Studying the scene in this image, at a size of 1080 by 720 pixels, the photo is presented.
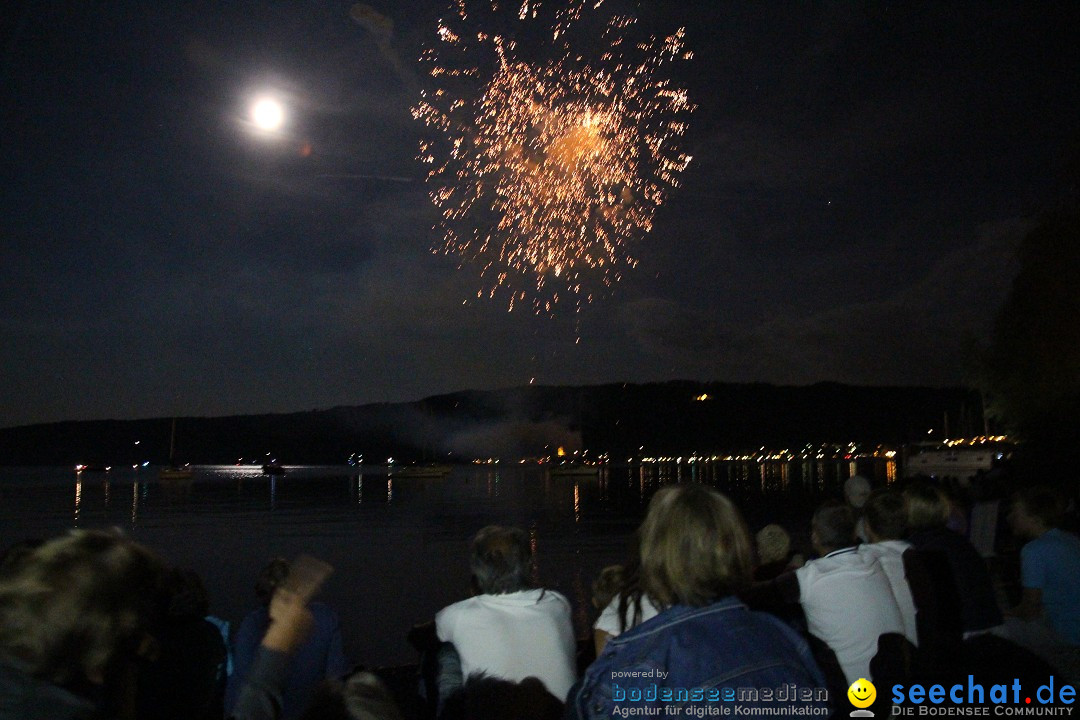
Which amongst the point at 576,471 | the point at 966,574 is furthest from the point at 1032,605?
the point at 576,471

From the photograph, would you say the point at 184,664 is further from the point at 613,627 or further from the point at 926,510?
the point at 926,510

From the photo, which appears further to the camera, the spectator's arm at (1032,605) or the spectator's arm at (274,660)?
the spectator's arm at (1032,605)

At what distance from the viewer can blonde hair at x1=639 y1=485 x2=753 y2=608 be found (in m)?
2.54

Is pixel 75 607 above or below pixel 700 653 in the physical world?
above

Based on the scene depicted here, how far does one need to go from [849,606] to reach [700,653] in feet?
7.53

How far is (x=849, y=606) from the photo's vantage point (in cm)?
434

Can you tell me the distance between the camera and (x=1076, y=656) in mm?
5238

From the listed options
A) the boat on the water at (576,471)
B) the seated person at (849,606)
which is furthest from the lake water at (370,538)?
the boat on the water at (576,471)

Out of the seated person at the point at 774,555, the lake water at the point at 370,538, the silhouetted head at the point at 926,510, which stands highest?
the silhouetted head at the point at 926,510

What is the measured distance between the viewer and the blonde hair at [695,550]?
2537 millimetres

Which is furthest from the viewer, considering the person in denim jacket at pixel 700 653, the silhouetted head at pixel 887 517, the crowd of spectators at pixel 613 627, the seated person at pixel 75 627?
the silhouetted head at pixel 887 517

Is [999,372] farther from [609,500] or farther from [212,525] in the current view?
[609,500]

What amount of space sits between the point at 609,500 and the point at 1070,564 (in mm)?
83191

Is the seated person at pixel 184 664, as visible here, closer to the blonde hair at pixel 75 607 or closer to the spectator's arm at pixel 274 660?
the spectator's arm at pixel 274 660
